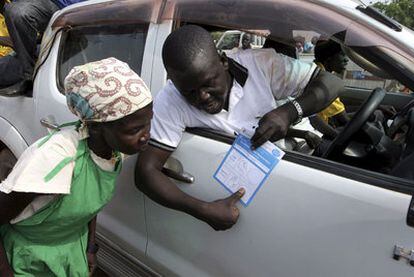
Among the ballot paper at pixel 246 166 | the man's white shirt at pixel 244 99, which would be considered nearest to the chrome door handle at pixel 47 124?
the man's white shirt at pixel 244 99

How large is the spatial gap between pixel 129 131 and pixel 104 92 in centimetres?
17

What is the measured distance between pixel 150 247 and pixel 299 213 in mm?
897

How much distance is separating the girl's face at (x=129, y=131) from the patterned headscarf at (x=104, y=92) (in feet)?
0.12

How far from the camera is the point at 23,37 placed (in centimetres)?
287

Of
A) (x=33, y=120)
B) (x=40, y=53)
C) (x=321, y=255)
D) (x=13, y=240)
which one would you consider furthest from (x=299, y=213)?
(x=40, y=53)

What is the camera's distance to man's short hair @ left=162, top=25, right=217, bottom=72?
5.30 feet

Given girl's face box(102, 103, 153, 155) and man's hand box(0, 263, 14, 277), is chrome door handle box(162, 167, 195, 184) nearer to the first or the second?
girl's face box(102, 103, 153, 155)

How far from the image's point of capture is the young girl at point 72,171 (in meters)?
1.36

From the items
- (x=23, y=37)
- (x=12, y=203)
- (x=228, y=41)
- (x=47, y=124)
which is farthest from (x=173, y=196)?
(x=23, y=37)

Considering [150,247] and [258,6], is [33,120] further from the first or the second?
[258,6]

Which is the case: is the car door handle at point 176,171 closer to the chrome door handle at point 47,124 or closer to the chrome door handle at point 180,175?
the chrome door handle at point 180,175

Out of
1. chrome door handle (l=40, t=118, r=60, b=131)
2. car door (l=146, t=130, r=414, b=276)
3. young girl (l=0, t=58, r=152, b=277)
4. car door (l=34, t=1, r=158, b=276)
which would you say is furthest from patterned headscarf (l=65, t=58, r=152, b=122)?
chrome door handle (l=40, t=118, r=60, b=131)

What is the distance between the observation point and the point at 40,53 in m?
2.69

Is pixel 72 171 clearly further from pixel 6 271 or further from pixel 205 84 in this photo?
pixel 205 84
